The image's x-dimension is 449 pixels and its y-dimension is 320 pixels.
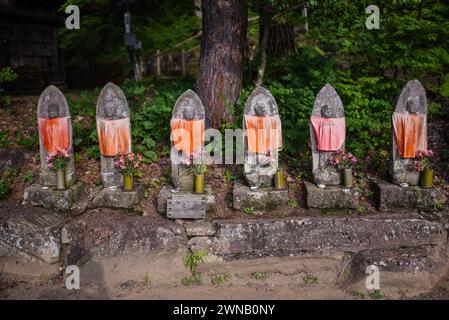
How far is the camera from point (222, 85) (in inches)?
242

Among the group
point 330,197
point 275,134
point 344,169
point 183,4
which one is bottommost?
point 330,197

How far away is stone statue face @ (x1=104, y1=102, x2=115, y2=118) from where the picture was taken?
4961 mm

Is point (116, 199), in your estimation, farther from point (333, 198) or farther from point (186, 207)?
point (333, 198)

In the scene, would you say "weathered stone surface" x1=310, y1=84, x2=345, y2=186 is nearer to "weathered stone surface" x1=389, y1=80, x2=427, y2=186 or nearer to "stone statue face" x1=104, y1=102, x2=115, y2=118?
"weathered stone surface" x1=389, y1=80, x2=427, y2=186

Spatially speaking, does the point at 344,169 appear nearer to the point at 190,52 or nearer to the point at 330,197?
the point at 330,197

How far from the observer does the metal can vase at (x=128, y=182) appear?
16.4 feet

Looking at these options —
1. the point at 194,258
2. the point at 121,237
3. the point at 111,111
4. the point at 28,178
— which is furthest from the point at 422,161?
the point at 28,178

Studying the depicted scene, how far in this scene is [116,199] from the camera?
500 centimetres

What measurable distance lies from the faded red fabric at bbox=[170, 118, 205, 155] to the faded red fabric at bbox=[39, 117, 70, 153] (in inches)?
52.7

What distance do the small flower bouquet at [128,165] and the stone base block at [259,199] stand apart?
1.26 m

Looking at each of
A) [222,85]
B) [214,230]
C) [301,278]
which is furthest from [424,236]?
[222,85]

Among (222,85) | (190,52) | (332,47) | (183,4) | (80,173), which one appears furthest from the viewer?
(183,4)

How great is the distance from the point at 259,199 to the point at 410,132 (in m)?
1.94

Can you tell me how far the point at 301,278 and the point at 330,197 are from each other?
3.32 ft
